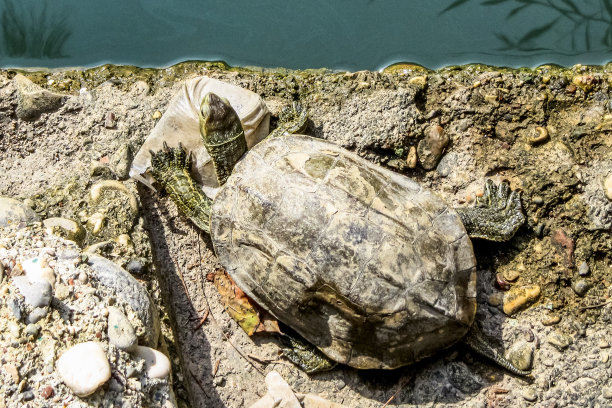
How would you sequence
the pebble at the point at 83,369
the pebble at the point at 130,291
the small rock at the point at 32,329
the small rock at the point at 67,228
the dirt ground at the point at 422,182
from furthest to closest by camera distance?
the dirt ground at the point at 422,182, the small rock at the point at 67,228, the pebble at the point at 130,291, the small rock at the point at 32,329, the pebble at the point at 83,369

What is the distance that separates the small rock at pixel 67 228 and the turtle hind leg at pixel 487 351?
2.58m

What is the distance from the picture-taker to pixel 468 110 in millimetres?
4227

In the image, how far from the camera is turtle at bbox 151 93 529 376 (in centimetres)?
339

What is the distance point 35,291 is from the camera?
299 centimetres

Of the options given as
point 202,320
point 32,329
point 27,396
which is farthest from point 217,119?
point 27,396

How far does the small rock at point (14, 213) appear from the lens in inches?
141

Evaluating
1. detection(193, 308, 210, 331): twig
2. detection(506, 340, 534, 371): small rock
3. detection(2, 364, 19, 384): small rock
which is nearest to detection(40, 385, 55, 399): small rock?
detection(2, 364, 19, 384): small rock

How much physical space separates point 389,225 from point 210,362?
1607 mm

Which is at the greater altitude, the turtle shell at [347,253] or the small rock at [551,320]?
the turtle shell at [347,253]

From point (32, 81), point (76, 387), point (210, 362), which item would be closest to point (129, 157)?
point (32, 81)

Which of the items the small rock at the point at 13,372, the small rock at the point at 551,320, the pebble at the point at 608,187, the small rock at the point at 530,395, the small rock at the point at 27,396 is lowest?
the small rock at the point at 530,395

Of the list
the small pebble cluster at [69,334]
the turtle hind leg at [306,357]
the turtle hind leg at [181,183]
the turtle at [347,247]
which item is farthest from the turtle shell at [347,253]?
the small pebble cluster at [69,334]

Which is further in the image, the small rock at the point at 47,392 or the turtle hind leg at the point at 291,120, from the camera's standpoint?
the turtle hind leg at the point at 291,120

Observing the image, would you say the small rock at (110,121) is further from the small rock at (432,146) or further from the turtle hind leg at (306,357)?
the small rock at (432,146)
